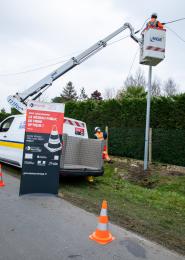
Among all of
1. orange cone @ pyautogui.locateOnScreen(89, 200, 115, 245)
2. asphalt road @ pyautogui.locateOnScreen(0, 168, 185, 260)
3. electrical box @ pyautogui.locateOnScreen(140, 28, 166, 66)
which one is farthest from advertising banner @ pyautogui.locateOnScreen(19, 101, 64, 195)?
electrical box @ pyautogui.locateOnScreen(140, 28, 166, 66)

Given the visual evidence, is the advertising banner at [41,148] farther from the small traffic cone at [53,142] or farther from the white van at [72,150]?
the white van at [72,150]

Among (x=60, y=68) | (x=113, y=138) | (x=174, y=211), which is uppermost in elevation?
(x=60, y=68)

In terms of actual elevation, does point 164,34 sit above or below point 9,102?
above

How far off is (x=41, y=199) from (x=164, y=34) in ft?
27.2

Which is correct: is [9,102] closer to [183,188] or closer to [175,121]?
[175,121]

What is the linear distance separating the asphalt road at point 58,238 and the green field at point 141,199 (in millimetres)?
397

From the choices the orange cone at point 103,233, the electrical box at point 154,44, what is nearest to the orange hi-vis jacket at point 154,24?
the electrical box at point 154,44

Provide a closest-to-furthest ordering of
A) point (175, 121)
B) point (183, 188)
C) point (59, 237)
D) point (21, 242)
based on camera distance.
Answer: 1. point (21, 242)
2. point (59, 237)
3. point (183, 188)
4. point (175, 121)

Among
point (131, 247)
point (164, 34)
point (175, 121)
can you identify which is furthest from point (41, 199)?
point (164, 34)

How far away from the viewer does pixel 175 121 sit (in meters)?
12.4

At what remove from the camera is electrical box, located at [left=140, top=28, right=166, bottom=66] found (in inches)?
451

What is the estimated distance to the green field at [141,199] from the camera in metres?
5.38

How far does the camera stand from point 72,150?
9227mm

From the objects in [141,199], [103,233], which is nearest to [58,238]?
[103,233]
